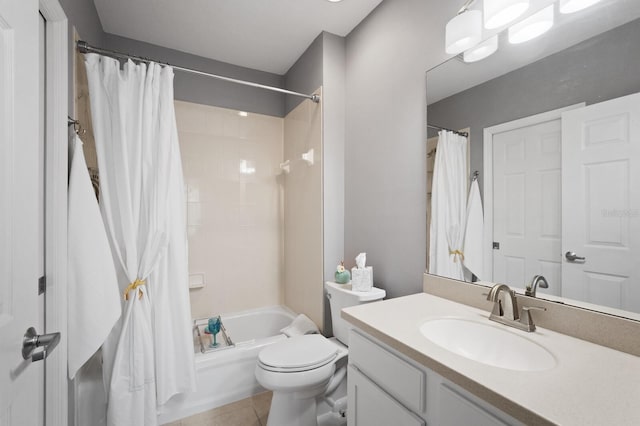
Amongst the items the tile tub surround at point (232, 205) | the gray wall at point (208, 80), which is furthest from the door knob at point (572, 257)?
the gray wall at point (208, 80)

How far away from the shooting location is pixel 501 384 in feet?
2.20

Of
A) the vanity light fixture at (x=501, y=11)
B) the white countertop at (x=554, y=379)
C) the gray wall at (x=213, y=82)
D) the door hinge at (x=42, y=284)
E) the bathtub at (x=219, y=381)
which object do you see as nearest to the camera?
the white countertop at (x=554, y=379)

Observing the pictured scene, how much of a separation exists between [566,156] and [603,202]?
188 mm

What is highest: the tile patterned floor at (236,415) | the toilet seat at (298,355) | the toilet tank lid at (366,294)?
the toilet tank lid at (366,294)

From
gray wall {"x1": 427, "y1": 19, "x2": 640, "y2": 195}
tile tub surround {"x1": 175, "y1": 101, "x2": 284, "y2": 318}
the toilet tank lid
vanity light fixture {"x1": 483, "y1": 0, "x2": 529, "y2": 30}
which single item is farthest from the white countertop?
tile tub surround {"x1": 175, "y1": 101, "x2": 284, "y2": 318}

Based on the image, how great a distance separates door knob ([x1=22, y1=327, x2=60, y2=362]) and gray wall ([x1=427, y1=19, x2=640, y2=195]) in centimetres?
160

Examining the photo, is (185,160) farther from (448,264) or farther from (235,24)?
(448,264)

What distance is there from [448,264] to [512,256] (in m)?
0.30

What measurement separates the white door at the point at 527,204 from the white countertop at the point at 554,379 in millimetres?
240

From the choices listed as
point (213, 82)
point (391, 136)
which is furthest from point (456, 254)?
point (213, 82)

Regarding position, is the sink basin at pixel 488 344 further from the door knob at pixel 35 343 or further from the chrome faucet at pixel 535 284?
the door knob at pixel 35 343

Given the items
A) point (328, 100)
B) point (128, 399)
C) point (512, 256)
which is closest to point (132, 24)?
point (328, 100)

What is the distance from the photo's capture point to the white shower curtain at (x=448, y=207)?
4.43ft

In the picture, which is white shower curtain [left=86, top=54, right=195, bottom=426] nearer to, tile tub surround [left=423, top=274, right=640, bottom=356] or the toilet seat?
the toilet seat
